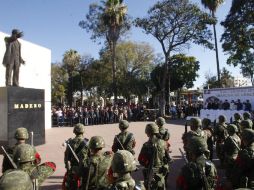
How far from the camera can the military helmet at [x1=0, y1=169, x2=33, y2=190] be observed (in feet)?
10.3

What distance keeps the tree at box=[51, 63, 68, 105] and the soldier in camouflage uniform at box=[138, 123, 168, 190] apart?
157ft

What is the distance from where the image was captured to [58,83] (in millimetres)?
56250

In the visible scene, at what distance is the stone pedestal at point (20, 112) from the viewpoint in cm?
1399

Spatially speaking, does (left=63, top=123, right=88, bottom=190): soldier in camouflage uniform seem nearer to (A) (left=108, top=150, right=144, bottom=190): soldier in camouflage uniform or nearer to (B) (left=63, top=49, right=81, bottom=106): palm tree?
(A) (left=108, top=150, right=144, bottom=190): soldier in camouflage uniform

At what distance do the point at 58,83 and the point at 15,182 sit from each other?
177 ft

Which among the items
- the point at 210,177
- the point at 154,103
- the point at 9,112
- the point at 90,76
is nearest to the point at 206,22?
the point at 154,103

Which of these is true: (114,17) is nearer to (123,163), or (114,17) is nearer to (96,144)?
(96,144)

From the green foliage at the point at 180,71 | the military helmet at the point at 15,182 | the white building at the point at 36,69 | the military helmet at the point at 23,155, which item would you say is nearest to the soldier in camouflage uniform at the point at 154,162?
the military helmet at the point at 23,155

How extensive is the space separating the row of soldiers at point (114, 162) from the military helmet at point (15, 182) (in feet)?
3.16

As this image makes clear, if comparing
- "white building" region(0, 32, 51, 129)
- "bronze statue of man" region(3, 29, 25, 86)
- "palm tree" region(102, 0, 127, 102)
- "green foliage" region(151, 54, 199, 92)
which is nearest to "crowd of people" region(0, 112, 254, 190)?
"bronze statue of man" region(3, 29, 25, 86)

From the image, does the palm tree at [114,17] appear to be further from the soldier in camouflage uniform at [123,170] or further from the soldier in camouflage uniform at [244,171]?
the soldier in camouflage uniform at [123,170]

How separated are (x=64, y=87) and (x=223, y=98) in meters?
33.0

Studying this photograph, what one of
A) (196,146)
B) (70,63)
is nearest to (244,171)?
(196,146)

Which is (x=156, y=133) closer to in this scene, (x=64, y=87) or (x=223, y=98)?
(x=223, y=98)
